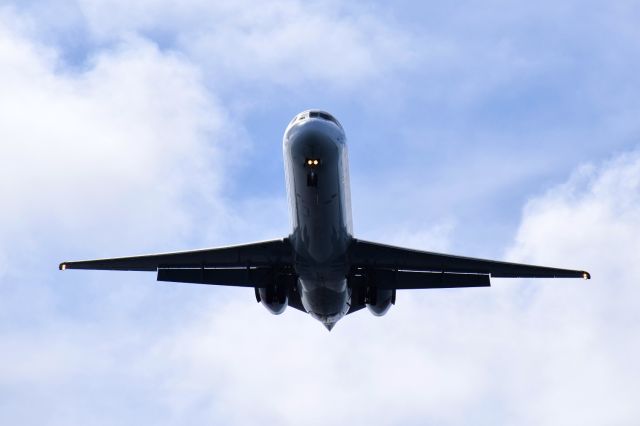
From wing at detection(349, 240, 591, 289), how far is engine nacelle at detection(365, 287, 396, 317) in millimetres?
343

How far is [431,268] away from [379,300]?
7.91 ft

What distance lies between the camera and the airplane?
92.8ft

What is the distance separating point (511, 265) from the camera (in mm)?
34062

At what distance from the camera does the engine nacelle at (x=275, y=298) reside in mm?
33969

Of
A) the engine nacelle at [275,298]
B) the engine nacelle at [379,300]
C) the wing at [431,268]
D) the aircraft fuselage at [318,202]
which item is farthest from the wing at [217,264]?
the engine nacelle at [379,300]

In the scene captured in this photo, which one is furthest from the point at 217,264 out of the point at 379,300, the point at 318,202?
the point at 318,202

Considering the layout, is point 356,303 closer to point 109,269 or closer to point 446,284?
point 446,284

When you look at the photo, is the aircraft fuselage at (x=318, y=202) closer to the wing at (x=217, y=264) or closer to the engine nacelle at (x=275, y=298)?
the engine nacelle at (x=275, y=298)

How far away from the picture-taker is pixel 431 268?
34.3 metres

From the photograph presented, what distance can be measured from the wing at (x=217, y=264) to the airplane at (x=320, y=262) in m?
0.04

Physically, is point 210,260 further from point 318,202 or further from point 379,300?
point 318,202

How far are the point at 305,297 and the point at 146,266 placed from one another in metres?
6.30

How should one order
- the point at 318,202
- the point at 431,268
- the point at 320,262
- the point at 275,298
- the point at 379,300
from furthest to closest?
the point at 379,300 → the point at 431,268 → the point at 275,298 → the point at 320,262 → the point at 318,202

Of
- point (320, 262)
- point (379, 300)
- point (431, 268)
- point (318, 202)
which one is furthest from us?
point (379, 300)
